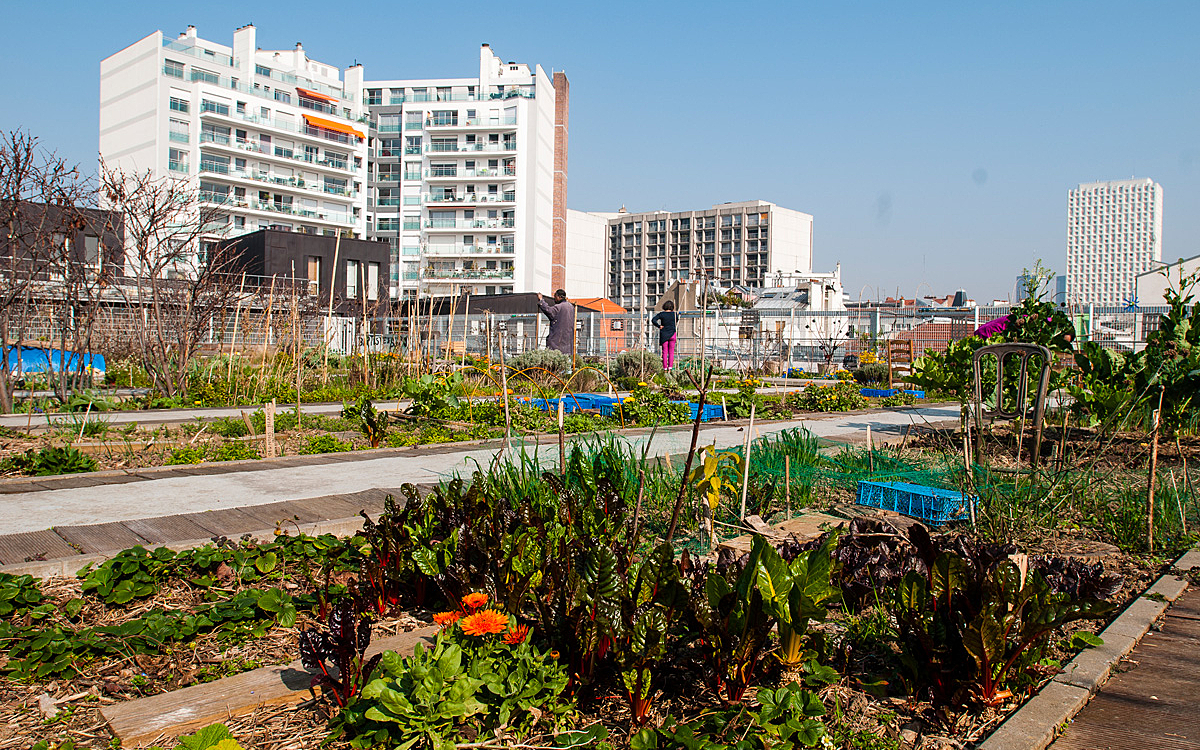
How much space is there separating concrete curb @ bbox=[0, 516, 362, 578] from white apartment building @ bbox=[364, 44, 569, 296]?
5462 centimetres

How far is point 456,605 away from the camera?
7.54ft

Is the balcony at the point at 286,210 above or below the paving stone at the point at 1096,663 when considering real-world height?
above

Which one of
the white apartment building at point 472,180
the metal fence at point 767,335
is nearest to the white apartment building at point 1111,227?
the white apartment building at point 472,180

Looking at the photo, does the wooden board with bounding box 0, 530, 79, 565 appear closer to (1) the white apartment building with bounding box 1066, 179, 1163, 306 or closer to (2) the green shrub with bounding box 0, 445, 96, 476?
(2) the green shrub with bounding box 0, 445, 96, 476

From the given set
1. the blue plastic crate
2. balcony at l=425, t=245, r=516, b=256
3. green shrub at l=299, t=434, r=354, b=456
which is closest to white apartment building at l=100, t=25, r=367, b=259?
balcony at l=425, t=245, r=516, b=256

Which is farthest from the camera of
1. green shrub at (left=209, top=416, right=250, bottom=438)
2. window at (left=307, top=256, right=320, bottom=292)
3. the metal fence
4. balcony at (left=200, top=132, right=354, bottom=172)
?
balcony at (left=200, top=132, right=354, bottom=172)

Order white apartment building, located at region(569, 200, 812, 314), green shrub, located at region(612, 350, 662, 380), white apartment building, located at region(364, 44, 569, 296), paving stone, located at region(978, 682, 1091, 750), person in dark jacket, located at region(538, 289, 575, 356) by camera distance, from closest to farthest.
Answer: paving stone, located at region(978, 682, 1091, 750)
person in dark jacket, located at region(538, 289, 575, 356)
green shrub, located at region(612, 350, 662, 380)
white apartment building, located at region(364, 44, 569, 296)
white apartment building, located at region(569, 200, 812, 314)

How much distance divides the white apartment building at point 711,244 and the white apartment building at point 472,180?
1641 inches

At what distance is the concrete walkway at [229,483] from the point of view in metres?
3.78

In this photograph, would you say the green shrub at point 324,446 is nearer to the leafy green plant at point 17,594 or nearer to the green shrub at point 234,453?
the green shrub at point 234,453

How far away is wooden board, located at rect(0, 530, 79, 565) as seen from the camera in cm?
288

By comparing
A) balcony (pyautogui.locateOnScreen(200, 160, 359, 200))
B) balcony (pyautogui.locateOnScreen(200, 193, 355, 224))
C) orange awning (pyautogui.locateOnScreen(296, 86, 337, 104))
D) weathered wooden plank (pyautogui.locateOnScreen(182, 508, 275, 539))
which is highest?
orange awning (pyautogui.locateOnScreen(296, 86, 337, 104))

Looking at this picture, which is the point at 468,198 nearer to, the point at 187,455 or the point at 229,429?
the point at 229,429

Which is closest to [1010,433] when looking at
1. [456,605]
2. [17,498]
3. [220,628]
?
[456,605]
